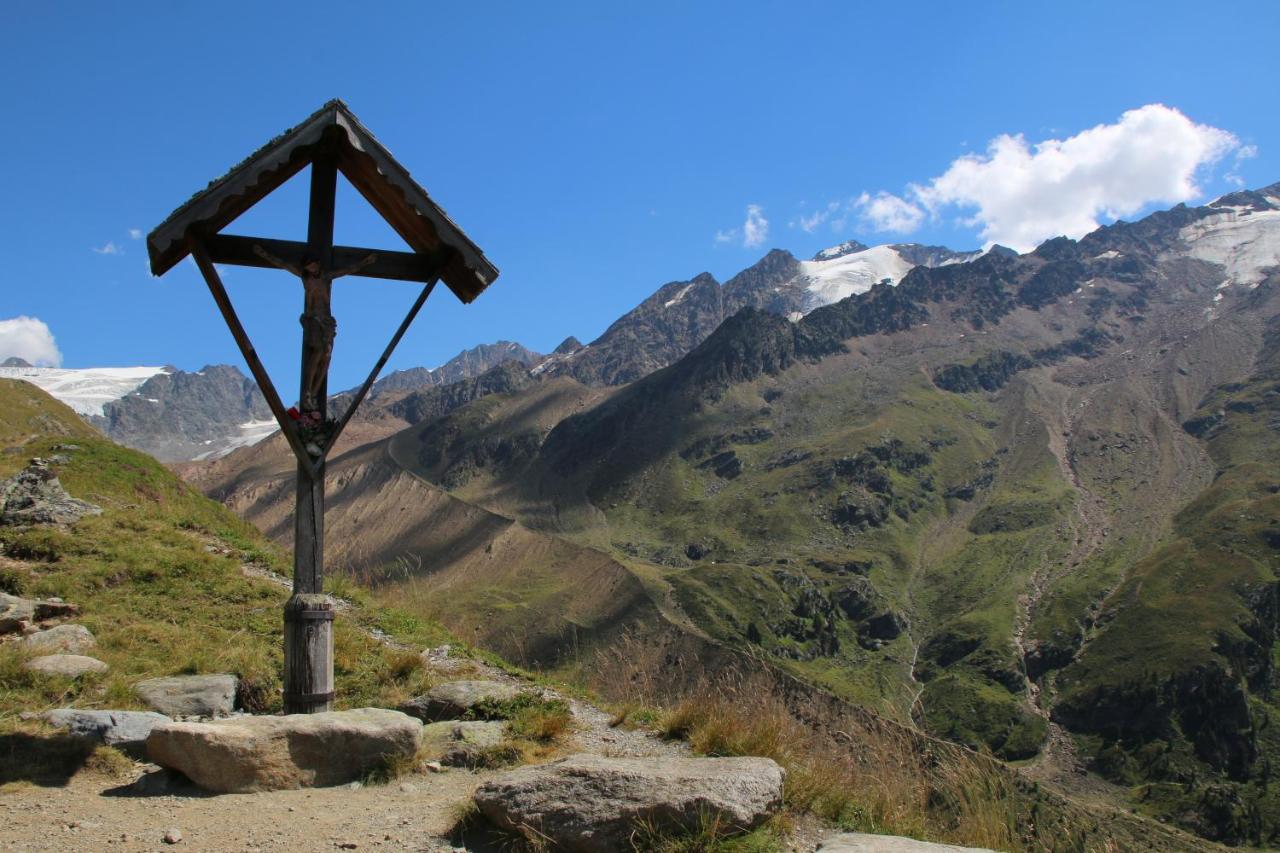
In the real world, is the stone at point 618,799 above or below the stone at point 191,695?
below

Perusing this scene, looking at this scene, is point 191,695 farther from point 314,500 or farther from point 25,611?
point 25,611

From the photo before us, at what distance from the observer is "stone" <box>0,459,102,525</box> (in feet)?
53.8

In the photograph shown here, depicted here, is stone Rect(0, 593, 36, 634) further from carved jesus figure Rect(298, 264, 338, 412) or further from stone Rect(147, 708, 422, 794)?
carved jesus figure Rect(298, 264, 338, 412)

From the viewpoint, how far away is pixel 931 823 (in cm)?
814

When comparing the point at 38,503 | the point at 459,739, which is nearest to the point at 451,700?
the point at 459,739

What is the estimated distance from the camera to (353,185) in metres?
10.7

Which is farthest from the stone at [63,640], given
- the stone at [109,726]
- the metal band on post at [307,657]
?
the metal band on post at [307,657]

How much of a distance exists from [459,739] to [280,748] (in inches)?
73.9

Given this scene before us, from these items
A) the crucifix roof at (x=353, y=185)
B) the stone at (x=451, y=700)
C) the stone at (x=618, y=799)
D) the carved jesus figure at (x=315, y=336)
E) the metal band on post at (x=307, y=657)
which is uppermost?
the crucifix roof at (x=353, y=185)

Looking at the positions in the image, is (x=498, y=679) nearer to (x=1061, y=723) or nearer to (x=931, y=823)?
(x=931, y=823)

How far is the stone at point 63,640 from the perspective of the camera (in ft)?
34.8

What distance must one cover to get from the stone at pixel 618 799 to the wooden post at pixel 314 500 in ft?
9.36

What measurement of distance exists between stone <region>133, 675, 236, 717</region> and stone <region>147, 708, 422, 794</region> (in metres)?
1.51

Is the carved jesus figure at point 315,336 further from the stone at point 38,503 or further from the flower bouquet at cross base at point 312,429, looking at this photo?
the stone at point 38,503
